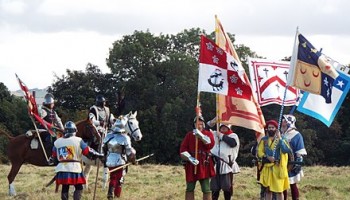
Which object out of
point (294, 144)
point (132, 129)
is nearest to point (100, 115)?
point (132, 129)

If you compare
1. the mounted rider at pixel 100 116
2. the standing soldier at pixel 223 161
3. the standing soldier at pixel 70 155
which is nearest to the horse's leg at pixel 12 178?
the mounted rider at pixel 100 116

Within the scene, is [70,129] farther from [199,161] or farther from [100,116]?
[100,116]

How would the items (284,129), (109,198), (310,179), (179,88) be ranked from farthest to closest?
(179,88) < (310,179) < (109,198) < (284,129)

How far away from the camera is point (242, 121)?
13.2 metres

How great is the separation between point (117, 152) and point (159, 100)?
124 ft

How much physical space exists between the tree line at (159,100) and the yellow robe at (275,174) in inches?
1323

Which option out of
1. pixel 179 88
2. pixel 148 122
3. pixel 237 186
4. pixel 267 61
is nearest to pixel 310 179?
pixel 237 186

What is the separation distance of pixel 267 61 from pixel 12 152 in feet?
21.9

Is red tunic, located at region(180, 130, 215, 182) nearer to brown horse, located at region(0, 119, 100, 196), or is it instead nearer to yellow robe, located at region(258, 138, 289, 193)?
yellow robe, located at region(258, 138, 289, 193)

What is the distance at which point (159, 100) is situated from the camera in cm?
5275

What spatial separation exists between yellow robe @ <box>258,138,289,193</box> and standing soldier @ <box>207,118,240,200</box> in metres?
0.82

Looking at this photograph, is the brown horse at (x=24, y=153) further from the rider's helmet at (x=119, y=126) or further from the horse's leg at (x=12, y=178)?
the rider's helmet at (x=119, y=126)

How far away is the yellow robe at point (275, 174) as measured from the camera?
42.2ft

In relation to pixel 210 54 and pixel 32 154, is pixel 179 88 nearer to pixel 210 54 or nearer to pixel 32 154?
pixel 32 154
